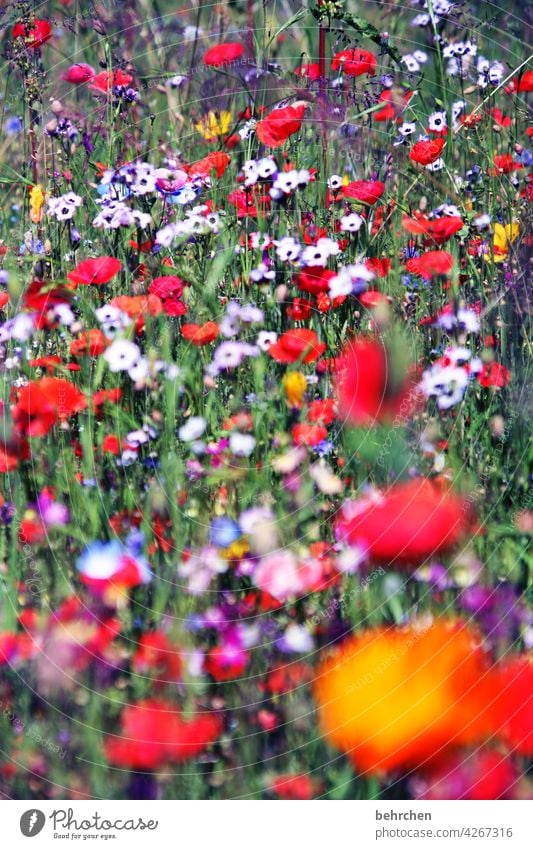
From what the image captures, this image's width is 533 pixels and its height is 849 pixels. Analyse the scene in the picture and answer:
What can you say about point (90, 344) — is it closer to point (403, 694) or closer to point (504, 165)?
point (403, 694)

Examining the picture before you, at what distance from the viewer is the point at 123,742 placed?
112cm

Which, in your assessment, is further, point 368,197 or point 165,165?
point 165,165

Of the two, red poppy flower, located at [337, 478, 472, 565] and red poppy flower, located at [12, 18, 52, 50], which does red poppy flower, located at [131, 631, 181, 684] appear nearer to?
red poppy flower, located at [337, 478, 472, 565]

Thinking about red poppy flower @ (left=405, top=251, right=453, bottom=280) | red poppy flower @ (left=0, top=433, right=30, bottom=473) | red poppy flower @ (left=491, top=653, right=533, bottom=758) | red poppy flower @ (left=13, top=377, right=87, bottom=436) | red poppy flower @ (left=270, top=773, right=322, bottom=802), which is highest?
red poppy flower @ (left=405, top=251, right=453, bottom=280)

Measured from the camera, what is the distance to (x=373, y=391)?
1.45m

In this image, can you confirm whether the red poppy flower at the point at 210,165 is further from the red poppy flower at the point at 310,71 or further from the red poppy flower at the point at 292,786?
the red poppy flower at the point at 292,786

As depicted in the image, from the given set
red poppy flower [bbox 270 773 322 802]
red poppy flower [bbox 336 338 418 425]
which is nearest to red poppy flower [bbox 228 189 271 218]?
red poppy flower [bbox 336 338 418 425]

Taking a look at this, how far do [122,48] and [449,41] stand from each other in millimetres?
645

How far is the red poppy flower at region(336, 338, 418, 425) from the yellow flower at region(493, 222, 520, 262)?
0.33m

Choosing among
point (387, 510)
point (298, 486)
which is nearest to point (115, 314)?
point (298, 486)

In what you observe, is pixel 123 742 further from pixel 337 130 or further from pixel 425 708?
pixel 337 130

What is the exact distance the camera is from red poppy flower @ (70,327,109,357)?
149cm

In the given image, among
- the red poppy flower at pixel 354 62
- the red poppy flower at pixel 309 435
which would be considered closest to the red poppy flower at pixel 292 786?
the red poppy flower at pixel 309 435

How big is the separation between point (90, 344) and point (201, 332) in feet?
0.53
